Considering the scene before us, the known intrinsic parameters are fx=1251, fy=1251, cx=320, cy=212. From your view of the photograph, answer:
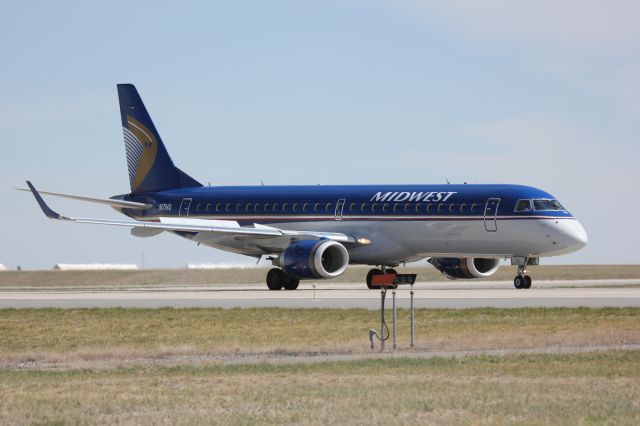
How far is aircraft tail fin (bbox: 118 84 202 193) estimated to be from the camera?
2231 inches

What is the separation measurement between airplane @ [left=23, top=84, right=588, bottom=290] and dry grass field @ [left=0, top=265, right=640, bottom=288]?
11.9 m

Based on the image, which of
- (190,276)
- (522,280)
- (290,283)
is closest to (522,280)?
(522,280)

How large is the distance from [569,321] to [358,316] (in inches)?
209

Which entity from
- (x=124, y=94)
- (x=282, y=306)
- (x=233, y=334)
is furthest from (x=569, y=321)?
(x=124, y=94)

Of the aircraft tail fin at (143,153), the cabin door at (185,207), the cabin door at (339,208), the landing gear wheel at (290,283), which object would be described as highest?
the aircraft tail fin at (143,153)

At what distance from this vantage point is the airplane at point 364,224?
4519 cm

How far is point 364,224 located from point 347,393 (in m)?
32.7

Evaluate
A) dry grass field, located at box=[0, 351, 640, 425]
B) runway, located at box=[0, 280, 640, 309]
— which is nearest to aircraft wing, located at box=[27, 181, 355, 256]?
runway, located at box=[0, 280, 640, 309]

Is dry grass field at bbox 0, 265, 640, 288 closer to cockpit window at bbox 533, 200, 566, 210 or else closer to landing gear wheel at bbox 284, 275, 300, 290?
landing gear wheel at bbox 284, 275, 300, 290

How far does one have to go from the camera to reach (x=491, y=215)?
45219mm

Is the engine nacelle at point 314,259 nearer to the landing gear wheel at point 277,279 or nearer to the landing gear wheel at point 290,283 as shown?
the landing gear wheel at point 277,279

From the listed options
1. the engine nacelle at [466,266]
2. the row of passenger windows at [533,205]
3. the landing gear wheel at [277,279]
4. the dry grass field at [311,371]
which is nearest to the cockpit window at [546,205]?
the row of passenger windows at [533,205]

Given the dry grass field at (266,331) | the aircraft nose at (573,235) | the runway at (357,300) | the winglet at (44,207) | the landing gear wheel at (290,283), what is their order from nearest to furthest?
the dry grass field at (266,331) → the runway at (357,300) → the aircraft nose at (573,235) → the winglet at (44,207) → the landing gear wheel at (290,283)

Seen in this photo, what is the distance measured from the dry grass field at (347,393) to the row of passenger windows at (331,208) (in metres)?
25.8
